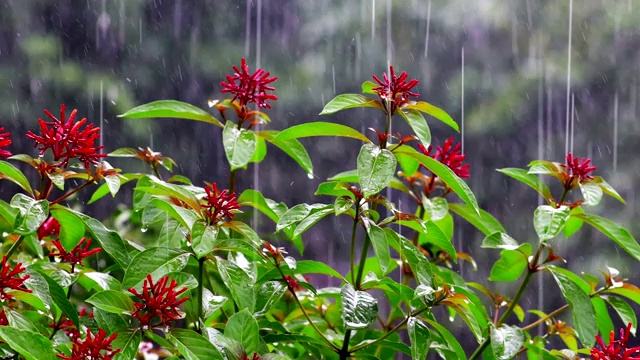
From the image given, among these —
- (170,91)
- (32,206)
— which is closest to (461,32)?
(170,91)

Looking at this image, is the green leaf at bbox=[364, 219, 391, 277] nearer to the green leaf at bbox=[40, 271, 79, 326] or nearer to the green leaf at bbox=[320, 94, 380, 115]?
the green leaf at bbox=[320, 94, 380, 115]

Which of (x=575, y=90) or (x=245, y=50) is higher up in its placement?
(x=245, y=50)

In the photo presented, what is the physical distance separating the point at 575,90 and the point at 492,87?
2.14 ft

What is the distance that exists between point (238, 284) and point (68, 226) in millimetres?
211

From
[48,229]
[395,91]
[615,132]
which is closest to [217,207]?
[395,91]

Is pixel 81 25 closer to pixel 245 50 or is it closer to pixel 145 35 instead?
pixel 145 35

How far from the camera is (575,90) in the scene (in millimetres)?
5559

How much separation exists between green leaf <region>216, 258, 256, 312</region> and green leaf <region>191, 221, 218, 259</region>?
5cm

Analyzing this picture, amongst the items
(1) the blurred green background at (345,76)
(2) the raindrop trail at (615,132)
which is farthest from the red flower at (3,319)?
(2) the raindrop trail at (615,132)

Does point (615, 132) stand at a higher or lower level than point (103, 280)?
lower

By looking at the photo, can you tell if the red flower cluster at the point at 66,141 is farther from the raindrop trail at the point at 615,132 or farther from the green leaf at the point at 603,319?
the raindrop trail at the point at 615,132

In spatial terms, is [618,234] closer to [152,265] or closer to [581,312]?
[581,312]

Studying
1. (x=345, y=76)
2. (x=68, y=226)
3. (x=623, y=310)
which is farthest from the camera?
(x=345, y=76)

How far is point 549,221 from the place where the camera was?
991 millimetres
